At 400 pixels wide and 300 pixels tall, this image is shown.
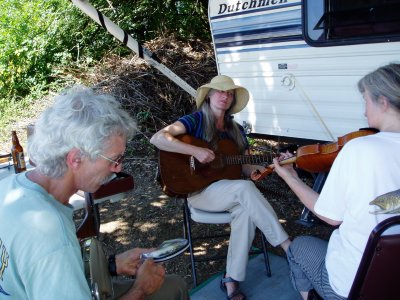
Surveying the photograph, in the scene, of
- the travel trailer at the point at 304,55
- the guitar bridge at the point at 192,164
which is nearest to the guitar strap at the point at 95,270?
the guitar bridge at the point at 192,164

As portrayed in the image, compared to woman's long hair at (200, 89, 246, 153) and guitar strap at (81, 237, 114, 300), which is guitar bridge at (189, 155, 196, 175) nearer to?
woman's long hair at (200, 89, 246, 153)

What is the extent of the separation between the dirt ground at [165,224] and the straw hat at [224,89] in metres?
0.94

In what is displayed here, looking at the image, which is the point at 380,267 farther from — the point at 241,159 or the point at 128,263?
the point at 241,159

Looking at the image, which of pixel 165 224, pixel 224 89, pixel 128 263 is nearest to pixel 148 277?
pixel 128 263

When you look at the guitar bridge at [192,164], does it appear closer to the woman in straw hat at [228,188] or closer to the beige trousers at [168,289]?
the woman in straw hat at [228,188]

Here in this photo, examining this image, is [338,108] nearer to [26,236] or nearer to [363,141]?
[363,141]

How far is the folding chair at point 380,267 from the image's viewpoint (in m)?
1.31

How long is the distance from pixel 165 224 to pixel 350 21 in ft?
7.78

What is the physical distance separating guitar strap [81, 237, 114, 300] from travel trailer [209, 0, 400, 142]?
7.99 ft

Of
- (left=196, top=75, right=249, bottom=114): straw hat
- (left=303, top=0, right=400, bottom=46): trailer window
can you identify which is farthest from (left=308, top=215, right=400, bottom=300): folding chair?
(left=303, top=0, right=400, bottom=46): trailer window

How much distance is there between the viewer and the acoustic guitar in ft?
9.25

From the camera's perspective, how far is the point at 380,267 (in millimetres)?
1366

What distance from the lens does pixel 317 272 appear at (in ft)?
6.05

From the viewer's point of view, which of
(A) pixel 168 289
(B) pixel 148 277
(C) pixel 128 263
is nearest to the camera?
(B) pixel 148 277
